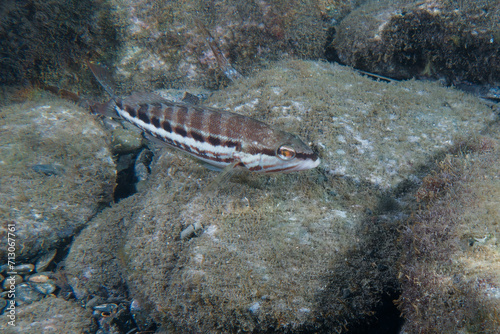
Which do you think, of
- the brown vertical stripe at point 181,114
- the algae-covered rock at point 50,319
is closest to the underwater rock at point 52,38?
the brown vertical stripe at point 181,114

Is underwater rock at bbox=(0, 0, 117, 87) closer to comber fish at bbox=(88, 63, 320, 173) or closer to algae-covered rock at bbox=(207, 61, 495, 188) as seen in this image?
comber fish at bbox=(88, 63, 320, 173)

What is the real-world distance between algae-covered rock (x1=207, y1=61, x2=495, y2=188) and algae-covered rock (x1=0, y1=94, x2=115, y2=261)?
9.77 ft

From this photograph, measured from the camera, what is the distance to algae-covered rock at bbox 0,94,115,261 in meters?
4.12

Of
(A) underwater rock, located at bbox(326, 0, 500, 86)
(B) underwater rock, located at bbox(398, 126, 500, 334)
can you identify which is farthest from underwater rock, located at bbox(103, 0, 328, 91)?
(B) underwater rock, located at bbox(398, 126, 500, 334)

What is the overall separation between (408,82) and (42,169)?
7.15m

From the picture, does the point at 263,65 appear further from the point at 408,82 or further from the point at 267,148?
the point at 267,148

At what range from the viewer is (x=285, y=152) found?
2814 mm

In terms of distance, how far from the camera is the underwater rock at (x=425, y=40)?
4.24 m

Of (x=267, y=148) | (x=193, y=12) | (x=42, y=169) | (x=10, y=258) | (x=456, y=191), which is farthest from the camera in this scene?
(x=193, y=12)

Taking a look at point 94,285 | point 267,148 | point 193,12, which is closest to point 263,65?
point 193,12

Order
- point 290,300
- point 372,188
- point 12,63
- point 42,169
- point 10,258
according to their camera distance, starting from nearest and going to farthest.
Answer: point 290,300 → point 372,188 → point 10,258 → point 42,169 → point 12,63

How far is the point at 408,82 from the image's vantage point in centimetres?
464

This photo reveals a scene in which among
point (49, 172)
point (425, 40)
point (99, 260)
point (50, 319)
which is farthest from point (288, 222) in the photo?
point (425, 40)

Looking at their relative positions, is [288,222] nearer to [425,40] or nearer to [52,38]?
[425,40]
